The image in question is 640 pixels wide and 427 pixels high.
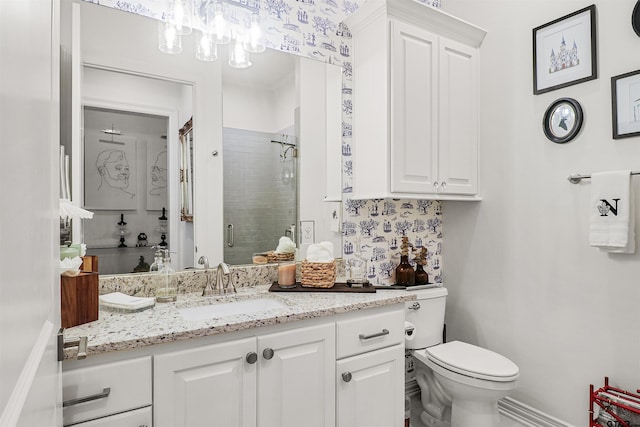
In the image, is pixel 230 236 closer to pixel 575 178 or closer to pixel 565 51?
pixel 575 178

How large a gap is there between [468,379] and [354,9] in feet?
7.23

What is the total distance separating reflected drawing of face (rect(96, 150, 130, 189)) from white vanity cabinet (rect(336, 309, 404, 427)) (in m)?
1.11

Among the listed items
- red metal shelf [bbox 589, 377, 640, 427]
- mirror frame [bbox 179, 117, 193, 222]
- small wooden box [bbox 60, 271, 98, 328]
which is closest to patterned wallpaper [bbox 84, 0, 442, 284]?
mirror frame [bbox 179, 117, 193, 222]

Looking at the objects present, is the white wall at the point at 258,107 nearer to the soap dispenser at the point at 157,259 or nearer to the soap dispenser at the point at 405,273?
the soap dispenser at the point at 157,259

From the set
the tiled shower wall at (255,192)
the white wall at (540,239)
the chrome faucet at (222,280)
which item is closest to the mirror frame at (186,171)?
the tiled shower wall at (255,192)

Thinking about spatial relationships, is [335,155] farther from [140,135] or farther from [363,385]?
[363,385]

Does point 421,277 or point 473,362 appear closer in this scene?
point 473,362

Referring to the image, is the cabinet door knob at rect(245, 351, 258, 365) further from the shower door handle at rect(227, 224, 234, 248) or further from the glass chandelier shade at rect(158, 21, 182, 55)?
the glass chandelier shade at rect(158, 21, 182, 55)

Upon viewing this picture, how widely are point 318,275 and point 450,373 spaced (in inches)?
33.7

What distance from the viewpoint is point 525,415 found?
2.16 metres

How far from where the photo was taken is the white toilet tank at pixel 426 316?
7.32 ft

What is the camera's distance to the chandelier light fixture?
1.71 m

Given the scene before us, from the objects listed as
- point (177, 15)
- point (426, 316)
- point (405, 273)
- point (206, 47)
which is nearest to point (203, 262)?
point (206, 47)

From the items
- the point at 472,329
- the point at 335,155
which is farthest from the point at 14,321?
the point at 472,329
